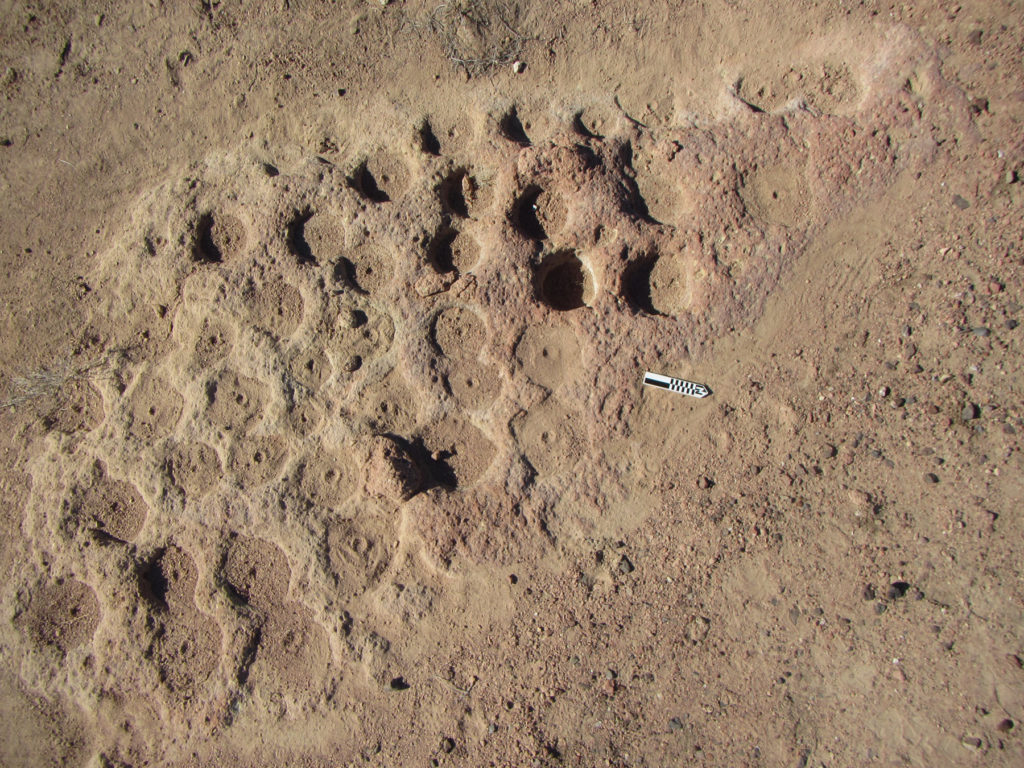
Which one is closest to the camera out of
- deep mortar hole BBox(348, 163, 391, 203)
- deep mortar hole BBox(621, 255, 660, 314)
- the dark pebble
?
the dark pebble

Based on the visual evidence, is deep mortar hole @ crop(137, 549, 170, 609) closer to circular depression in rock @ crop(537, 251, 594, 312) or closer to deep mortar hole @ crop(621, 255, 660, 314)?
circular depression in rock @ crop(537, 251, 594, 312)

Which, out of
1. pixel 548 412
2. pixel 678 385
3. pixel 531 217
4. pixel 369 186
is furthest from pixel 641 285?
pixel 369 186

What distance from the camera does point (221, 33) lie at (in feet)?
12.9

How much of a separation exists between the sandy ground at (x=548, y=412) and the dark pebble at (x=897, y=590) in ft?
0.14

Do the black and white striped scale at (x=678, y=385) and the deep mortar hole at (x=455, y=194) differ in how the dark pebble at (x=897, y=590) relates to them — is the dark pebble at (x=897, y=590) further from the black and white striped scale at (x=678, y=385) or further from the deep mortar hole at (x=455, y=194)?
the deep mortar hole at (x=455, y=194)

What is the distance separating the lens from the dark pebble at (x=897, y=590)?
9.98 feet

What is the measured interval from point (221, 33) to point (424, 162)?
1745 mm

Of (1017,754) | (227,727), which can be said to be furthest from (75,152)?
(1017,754)

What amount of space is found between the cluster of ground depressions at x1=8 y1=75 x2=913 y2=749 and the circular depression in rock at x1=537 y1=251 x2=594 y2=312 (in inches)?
0.5

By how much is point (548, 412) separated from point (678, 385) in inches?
28.6

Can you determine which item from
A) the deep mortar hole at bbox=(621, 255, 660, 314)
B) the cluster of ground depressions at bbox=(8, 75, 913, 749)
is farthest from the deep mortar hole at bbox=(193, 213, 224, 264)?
the deep mortar hole at bbox=(621, 255, 660, 314)

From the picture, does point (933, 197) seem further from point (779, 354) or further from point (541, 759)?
point (541, 759)

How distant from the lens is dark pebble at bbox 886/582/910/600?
304 cm

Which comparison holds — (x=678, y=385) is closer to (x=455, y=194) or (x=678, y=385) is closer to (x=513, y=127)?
(x=455, y=194)
